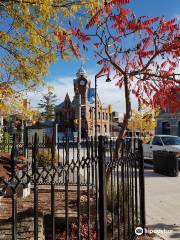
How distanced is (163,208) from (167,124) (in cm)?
5760

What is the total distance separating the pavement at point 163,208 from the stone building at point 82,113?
5573cm

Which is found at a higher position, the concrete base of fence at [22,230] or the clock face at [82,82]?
the clock face at [82,82]

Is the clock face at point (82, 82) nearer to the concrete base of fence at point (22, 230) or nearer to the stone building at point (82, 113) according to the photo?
the stone building at point (82, 113)

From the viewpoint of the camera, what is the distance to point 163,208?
26.2 ft

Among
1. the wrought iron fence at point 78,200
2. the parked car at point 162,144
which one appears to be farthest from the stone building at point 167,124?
the wrought iron fence at point 78,200

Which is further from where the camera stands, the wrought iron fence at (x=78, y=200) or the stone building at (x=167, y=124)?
the stone building at (x=167, y=124)

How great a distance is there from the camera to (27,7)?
6.77m

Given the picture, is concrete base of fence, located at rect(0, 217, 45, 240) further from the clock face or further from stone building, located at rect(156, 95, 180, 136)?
the clock face

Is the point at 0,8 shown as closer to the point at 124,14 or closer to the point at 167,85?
the point at 124,14

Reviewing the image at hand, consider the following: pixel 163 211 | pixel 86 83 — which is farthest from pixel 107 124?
pixel 163 211

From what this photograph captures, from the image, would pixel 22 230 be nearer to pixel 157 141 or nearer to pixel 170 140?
pixel 170 140

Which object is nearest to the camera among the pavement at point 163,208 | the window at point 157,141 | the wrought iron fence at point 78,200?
the wrought iron fence at point 78,200

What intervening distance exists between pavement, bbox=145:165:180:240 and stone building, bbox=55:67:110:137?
183ft

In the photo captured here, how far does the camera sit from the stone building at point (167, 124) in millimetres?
60369
